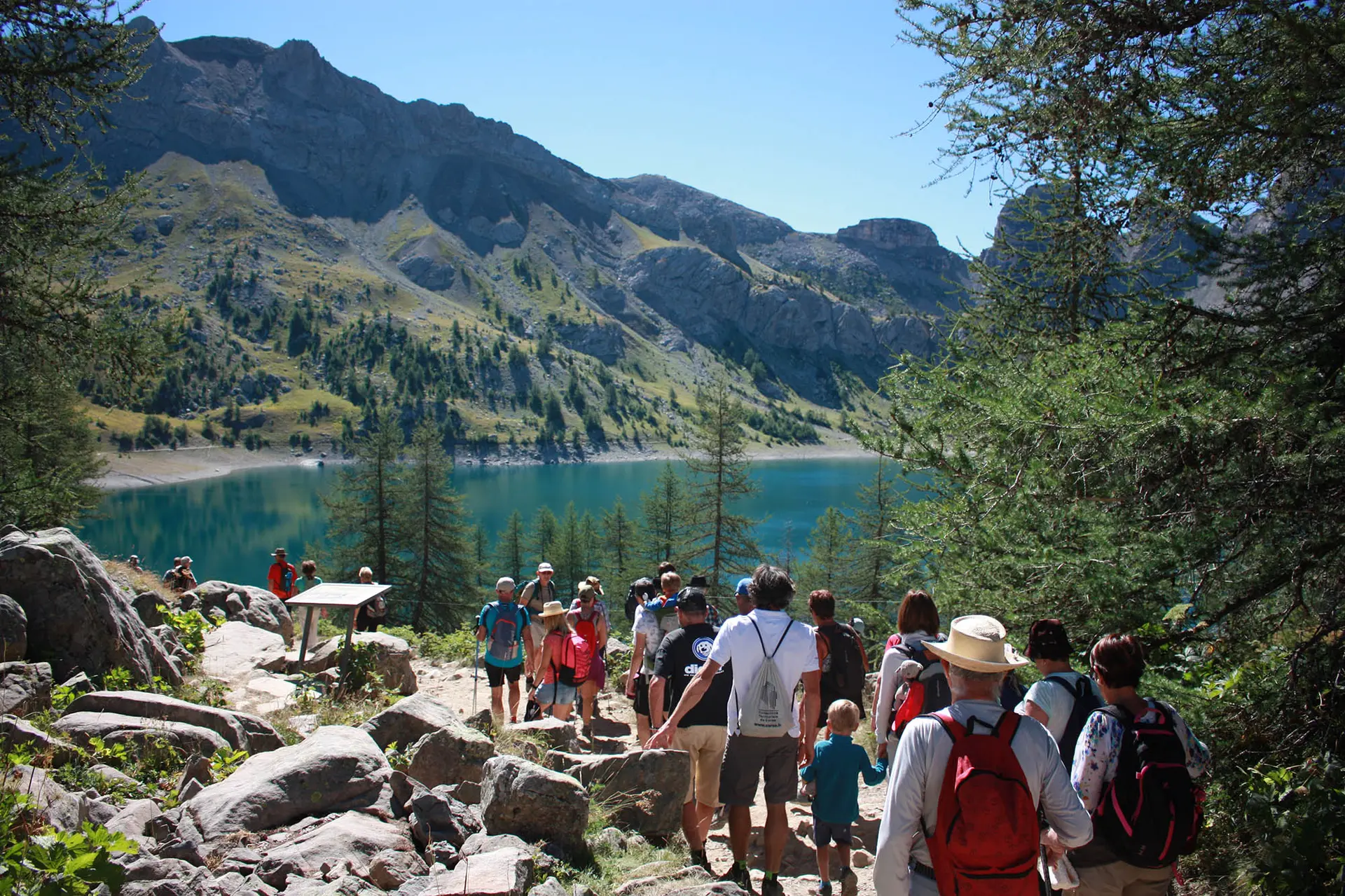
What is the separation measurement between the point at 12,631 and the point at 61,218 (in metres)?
4.23

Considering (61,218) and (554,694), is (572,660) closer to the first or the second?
(554,694)

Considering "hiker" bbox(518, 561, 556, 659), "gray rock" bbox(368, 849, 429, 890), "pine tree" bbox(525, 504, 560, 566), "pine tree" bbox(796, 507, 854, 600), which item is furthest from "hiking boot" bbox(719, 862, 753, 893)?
"pine tree" bbox(525, 504, 560, 566)

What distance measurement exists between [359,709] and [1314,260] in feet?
26.9

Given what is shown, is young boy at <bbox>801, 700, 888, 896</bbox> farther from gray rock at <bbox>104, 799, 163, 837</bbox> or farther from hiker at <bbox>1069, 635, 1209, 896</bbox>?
gray rock at <bbox>104, 799, 163, 837</bbox>

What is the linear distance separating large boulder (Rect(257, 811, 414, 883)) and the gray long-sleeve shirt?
104 inches

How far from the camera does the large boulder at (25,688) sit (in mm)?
5391

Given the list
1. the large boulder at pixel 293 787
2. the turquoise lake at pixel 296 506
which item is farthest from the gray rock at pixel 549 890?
the turquoise lake at pixel 296 506

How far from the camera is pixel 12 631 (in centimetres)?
596

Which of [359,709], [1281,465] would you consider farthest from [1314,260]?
[359,709]

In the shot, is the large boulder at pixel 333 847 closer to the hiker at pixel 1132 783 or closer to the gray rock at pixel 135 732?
the gray rock at pixel 135 732

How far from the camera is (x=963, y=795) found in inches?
102

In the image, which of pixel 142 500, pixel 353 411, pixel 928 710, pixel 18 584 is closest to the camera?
pixel 928 710

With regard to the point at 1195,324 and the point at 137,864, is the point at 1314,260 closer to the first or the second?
the point at 1195,324

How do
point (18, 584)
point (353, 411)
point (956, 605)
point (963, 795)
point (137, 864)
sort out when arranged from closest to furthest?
1. point (963, 795)
2. point (137, 864)
3. point (18, 584)
4. point (956, 605)
5. point (353, 411)
